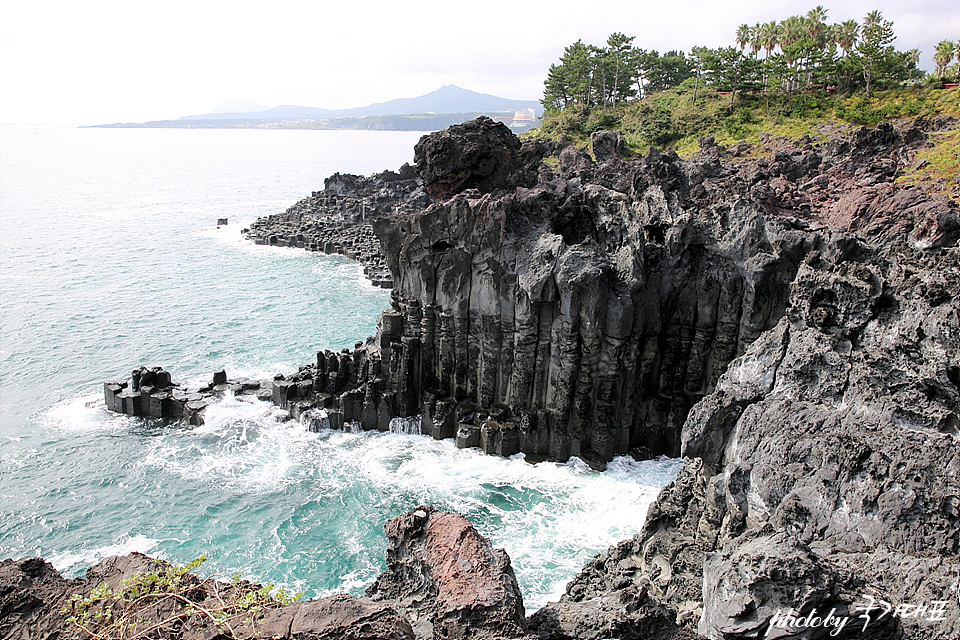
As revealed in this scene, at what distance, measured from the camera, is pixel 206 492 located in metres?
20.8

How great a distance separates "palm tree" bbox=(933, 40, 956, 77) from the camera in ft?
226

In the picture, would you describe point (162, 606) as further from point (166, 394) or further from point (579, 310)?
point (166, 394)

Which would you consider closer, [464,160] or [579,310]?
[579,310]

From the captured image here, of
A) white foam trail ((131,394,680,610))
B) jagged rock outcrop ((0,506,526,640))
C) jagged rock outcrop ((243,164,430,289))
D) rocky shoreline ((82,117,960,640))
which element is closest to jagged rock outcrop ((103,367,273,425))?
white foam trail ((131,394,680,610))

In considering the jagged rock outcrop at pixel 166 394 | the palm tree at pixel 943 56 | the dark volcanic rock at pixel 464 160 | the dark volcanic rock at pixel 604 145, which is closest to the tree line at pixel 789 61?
the palm tree at pixel 943 56

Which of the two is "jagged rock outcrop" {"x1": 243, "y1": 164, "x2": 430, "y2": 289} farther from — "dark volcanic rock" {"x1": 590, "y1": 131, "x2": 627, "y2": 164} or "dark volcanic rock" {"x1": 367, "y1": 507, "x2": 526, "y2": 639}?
"dark volcanic rock" {"x1": 367, "y1": 507, "x2": 526, "y2": 639}

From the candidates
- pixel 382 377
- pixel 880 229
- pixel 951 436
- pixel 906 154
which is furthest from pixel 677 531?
pixel 906 154

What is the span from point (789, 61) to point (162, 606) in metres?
83.5

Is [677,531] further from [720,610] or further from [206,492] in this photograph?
[206,492]

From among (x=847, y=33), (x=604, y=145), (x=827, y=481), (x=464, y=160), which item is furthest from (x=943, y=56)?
(x=827, y=481)

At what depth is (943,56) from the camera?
227ft

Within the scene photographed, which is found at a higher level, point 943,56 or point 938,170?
point 943,56

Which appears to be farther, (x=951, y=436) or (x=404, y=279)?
(x=404, y=279)

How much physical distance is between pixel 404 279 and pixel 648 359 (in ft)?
31.6
